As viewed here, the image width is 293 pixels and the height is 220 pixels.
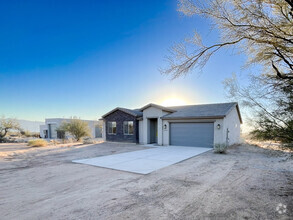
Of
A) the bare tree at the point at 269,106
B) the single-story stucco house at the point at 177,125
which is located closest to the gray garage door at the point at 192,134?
the single-story stucco house at the point at 177,125

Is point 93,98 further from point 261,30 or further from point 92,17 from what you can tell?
point 261,30

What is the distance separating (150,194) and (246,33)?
444cm

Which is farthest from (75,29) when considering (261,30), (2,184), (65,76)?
(261,30)

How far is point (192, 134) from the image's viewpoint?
1365 cm

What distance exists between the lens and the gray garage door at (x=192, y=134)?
12.9 m

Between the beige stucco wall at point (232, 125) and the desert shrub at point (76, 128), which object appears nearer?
the beige stucco wall at point (232, 125)

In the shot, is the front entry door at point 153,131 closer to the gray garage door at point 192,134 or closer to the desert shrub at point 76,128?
the gray garage door at point 192,134

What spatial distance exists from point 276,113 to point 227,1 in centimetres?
277

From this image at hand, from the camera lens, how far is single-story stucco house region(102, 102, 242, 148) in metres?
12.8

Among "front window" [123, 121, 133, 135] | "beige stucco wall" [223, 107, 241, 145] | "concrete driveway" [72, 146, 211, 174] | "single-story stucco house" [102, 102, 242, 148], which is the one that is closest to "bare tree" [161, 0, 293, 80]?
"concrete driveway" [72, 146, 211, 174]

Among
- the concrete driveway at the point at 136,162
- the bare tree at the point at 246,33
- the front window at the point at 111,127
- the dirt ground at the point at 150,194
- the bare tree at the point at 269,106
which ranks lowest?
the concrete driveway at the point at 136,162

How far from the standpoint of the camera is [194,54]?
4.39 meters

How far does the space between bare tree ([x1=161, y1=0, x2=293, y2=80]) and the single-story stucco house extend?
8.86m

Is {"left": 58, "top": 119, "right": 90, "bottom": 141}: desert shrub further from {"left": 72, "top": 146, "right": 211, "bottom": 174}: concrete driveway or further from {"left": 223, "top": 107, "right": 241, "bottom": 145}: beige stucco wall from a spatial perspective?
{"left": 223, "top": 107, "right": 241, "bottom": 145}: beige stucco wall
